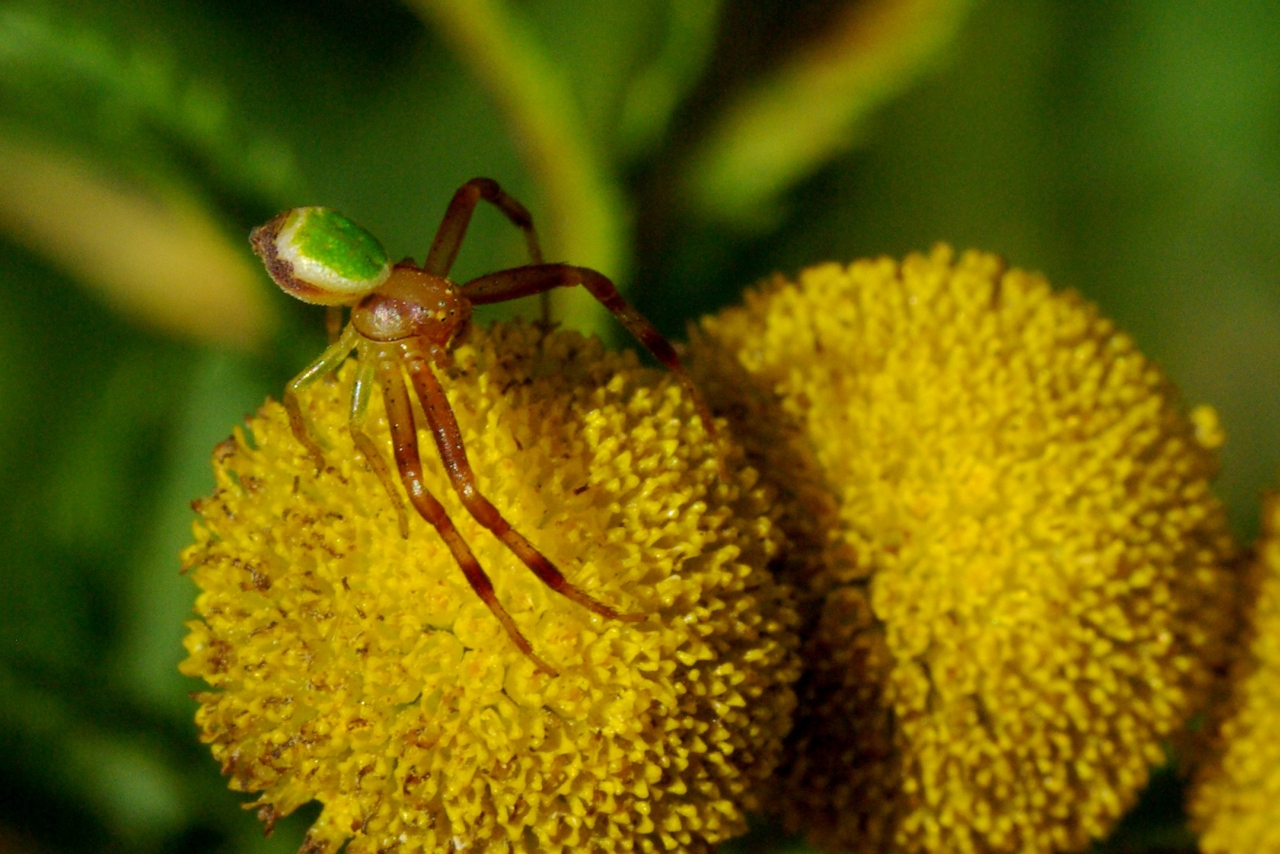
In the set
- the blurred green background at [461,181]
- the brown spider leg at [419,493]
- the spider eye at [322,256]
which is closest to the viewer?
the brown spider leg at [419,493]

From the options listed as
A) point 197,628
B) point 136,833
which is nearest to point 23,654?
point 136,833

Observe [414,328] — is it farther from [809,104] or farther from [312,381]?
[809,104]

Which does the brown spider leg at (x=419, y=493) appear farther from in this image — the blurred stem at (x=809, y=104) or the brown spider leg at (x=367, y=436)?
the blurred stem at (x=809, y=104)

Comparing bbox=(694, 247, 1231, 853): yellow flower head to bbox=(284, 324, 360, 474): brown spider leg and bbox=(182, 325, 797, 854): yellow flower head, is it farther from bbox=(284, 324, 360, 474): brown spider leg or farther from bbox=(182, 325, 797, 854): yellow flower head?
bbox=(284, 324, 360, 474): brown spider leg

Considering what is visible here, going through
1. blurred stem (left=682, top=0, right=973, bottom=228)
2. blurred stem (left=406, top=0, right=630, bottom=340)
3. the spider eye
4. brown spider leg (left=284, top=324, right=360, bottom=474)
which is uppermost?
blurred stem (left=682, top=0, right=973, bottom=228)

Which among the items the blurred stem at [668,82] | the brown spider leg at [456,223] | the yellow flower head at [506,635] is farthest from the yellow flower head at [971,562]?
the blurred stem at [668,82]

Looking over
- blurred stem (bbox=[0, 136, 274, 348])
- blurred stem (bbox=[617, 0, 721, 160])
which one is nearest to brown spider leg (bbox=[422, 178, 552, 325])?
blurred stem (bbox=[617, 0, 721, 160])

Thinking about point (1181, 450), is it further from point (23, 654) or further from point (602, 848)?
point (23, 654)
